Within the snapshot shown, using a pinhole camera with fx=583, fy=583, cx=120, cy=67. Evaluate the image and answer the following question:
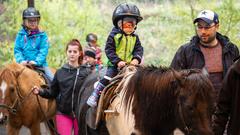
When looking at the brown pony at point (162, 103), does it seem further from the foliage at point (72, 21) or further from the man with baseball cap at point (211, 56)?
the foliage at point (72, 21)

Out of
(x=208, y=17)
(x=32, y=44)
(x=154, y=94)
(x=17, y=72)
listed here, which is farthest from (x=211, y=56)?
(x=32, y=44)

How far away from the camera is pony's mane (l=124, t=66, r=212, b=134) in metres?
5.66

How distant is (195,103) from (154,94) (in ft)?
2.08

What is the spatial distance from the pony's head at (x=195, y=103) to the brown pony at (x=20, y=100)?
4.56 meters

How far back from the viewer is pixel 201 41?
252 inches

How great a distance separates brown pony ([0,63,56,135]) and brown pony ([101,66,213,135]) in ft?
10.4

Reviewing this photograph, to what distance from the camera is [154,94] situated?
19.4 feet

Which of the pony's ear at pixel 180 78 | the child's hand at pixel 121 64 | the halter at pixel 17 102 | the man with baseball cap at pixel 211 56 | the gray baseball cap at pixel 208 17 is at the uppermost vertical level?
the gray baseball cap at pixel 208 17

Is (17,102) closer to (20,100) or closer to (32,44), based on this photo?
(20,100)

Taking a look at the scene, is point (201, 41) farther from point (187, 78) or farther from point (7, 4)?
point (7, 4)

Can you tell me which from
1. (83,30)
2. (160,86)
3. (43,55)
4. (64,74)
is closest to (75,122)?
(64,74)

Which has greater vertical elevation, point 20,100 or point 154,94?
point 154,94

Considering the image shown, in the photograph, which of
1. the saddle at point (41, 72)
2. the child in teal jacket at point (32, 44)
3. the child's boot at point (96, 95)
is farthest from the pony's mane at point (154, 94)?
the child in teal jacket at point (32, 44)

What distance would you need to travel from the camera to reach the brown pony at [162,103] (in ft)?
17.7
